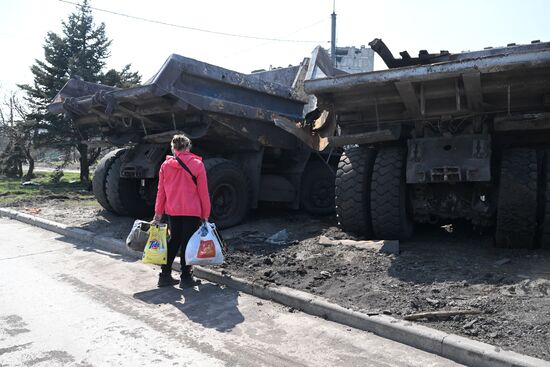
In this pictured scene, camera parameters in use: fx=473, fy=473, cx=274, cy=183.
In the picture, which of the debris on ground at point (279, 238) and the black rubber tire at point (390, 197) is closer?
the black rubber tire at point (390, 197)

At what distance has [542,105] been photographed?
16.8ft

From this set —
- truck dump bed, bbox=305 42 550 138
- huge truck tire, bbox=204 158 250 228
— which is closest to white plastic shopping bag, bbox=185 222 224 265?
truck dump bed, bbox=305 42 550 138

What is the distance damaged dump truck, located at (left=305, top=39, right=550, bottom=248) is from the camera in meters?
4.84

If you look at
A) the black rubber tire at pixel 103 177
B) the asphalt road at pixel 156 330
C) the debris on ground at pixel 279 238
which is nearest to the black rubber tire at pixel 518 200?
the asphalt road at pixel 156 330

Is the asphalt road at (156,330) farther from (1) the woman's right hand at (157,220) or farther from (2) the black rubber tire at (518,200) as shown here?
(2) the black rubber tire at (518,200)

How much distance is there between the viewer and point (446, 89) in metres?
5.05

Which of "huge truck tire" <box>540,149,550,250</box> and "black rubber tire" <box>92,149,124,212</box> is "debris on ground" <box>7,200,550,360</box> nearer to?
"huge truck tire" <box>540,149,550,250</box>

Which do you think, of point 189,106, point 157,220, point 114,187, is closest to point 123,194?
point 114,187

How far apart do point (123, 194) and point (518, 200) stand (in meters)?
6.39

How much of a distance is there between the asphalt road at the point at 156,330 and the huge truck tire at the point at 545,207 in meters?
2.41

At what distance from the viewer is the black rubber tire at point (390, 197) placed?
18.0 feet

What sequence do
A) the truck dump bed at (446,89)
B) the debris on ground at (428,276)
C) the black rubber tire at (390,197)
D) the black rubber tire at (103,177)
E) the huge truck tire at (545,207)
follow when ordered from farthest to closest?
the black rubber tire at (103,177) → the black rubber tire at (390,197) → the huge truck tire at (545,207) → the truck dump bed at (446,89) → the debris on ground at (428,276)

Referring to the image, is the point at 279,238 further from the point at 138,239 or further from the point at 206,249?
the point at 138,239

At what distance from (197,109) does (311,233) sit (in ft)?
7.97
